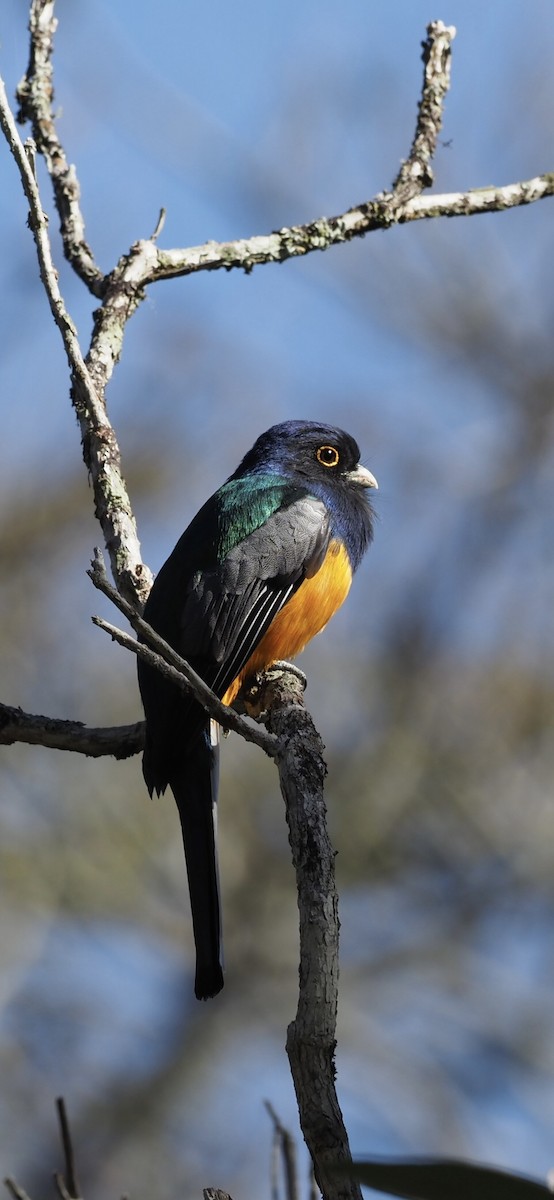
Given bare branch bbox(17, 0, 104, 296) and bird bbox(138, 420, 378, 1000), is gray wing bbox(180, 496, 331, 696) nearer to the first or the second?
bird bbox(138, 420, 378, 1000)

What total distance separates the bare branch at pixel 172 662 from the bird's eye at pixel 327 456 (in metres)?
2.77

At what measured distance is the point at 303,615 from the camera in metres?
4.75

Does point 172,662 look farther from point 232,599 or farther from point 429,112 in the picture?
point 429,112

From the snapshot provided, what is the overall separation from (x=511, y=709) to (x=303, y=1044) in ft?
26.7

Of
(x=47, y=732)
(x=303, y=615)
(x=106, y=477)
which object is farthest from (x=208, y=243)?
(x=47, y=732)

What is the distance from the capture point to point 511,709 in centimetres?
997

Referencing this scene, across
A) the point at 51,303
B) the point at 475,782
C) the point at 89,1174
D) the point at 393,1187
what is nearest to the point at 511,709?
the point at 475,782

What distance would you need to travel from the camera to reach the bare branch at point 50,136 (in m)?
4.66

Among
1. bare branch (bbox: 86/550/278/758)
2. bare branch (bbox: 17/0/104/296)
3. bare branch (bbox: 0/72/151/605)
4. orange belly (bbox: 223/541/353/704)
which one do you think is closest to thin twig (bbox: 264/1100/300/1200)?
bare branch (bbox: 86/550/278/758)

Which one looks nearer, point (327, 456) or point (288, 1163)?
point (288, 1163)

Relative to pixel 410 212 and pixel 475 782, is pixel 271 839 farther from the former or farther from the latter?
pixel 410 212

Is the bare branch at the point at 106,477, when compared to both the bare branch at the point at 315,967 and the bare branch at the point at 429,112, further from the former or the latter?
the bare branch at the point at 429,112

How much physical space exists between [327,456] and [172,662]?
2.80 m

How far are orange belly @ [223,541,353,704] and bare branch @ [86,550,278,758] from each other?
162cm
